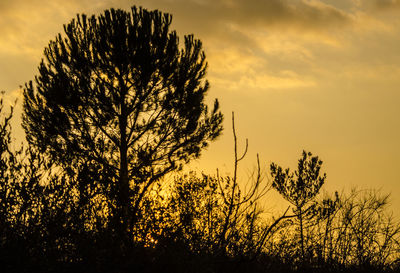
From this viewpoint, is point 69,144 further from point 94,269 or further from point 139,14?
point 94,269

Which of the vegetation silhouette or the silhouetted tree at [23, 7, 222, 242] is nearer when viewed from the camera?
the vegetation silhouette

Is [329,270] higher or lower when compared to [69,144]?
lower

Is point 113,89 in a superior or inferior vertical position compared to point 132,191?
superior

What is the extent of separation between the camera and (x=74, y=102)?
14039 millimetres

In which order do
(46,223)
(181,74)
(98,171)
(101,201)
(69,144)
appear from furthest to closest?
(181,74), (69,144), (98,171), (101,201), (46,223)

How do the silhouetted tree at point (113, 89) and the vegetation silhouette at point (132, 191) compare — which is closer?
the vegetation silhouette at point (132, 191)

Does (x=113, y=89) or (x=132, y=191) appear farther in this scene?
(x=113, y=89)

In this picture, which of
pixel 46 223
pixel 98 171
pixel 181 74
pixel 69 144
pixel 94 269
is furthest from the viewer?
pixel 181 74

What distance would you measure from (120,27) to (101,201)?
9.50m

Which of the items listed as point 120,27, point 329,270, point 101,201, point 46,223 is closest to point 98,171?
point 101,201

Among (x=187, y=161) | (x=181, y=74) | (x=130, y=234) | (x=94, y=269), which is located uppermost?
(x=181, y=74)

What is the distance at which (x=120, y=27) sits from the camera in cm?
1417

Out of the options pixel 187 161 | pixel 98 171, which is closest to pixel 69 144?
pixel 187 161

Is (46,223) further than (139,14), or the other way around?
(139,14)
